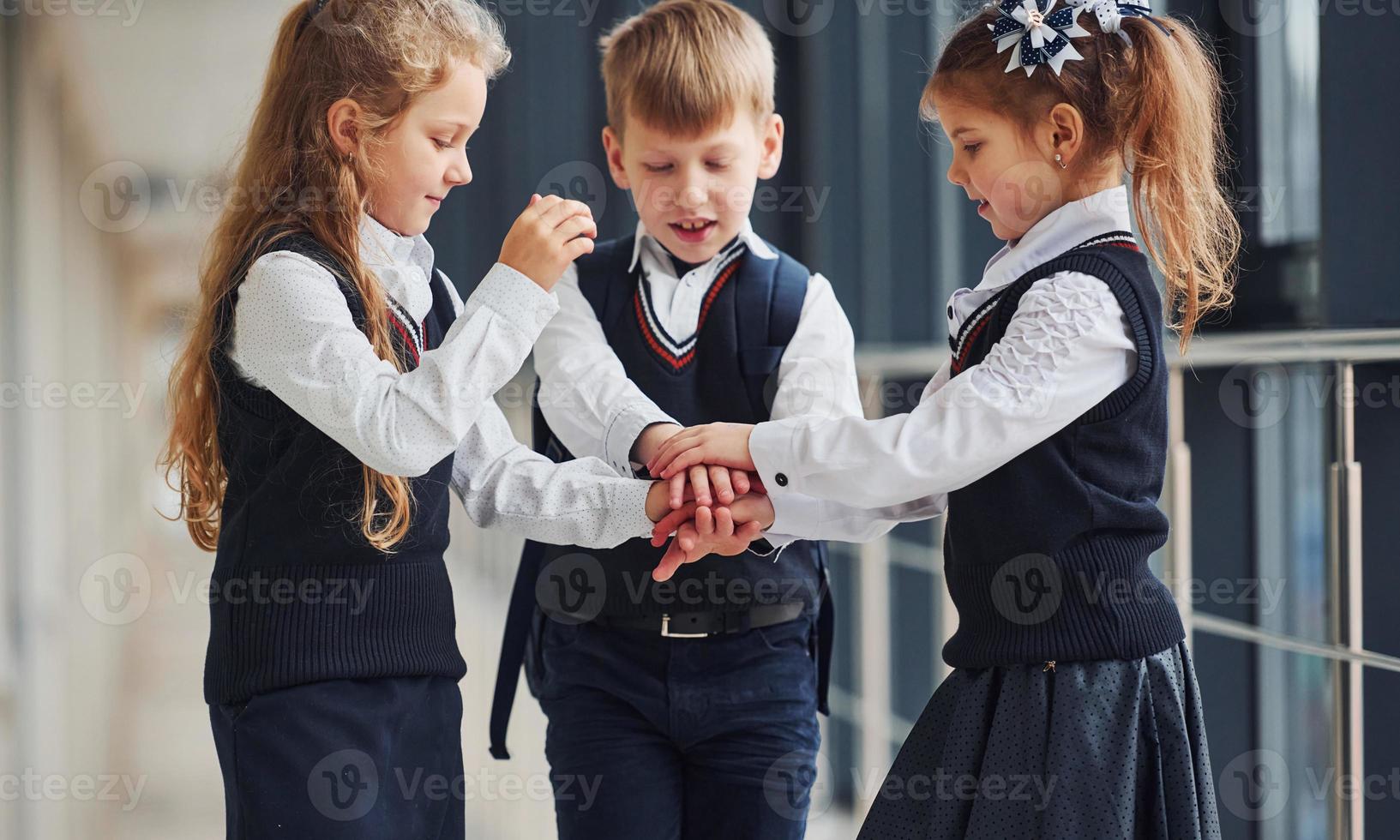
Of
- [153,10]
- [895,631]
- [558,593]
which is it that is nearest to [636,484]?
[558,593]

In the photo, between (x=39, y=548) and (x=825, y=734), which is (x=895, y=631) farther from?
(x=39, y=548)

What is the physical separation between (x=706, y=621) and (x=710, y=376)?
0.92ft

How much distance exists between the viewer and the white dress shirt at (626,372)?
4.31 ft

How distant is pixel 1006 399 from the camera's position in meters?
1.05

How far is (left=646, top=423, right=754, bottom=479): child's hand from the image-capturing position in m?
1.23

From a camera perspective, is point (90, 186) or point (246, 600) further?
point (90, 186)

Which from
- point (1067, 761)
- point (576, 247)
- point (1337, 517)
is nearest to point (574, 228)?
point (576, 247)

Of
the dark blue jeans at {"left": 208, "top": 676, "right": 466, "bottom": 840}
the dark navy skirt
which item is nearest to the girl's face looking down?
the dark blue jeans at {"left": 208, "top": 676, "right": 466, "bottom": 840}

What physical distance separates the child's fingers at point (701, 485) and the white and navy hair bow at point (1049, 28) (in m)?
0.51

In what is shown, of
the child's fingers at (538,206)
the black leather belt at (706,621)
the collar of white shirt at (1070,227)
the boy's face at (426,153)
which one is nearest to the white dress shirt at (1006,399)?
the collar of white shirt at (1070,227)

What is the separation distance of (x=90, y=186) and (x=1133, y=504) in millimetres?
4349

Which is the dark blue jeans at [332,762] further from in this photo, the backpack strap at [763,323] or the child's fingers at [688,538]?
the backpack strap at [763,323]

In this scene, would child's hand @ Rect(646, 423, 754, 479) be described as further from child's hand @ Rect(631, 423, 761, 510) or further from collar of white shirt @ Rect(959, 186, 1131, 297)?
collar of white shirt @ Rect(959, 186, 1131, 297)

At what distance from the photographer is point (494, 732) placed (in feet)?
4.80
